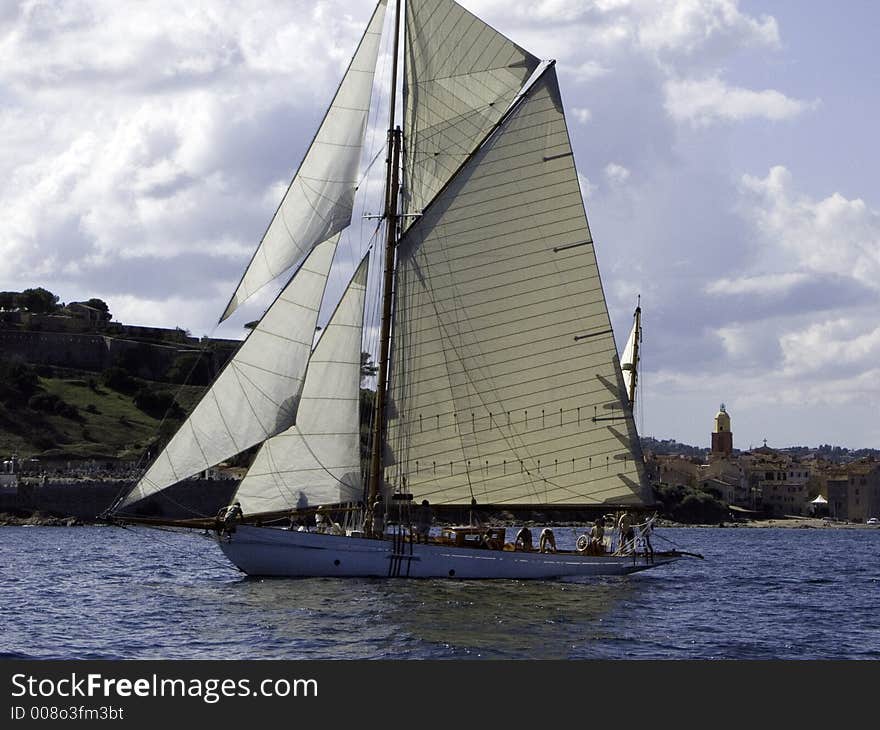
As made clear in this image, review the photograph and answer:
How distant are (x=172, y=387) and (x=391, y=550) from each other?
482 feet

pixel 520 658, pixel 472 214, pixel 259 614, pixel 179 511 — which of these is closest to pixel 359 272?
pixel 472 214

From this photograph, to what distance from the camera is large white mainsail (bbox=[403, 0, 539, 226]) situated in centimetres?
5119

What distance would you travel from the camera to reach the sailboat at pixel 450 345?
48.6m

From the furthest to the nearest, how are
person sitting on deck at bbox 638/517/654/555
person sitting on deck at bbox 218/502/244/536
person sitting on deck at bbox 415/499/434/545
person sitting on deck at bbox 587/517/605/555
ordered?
person sitting on deck at bbox 587/517/605/555
person sitting on deck at bbox 638/517/654/555
person sitting on deck at bbox 415/499/434/545
person sitting on deck at bbox 218/502/244/536

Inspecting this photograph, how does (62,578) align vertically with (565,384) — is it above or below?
below

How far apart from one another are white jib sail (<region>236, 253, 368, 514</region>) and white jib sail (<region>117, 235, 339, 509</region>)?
131 cm

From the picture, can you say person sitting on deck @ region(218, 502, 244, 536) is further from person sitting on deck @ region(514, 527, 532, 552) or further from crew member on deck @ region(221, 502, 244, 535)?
person sitting on deck @ region(514, 527, 532, 552)

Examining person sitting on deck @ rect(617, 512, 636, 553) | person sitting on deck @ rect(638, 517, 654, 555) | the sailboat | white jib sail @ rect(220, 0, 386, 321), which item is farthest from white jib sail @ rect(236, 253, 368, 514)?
person sitting on deck @ rect(638, 517, 654, 555)

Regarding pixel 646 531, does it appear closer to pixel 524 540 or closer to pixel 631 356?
pixel 524 540

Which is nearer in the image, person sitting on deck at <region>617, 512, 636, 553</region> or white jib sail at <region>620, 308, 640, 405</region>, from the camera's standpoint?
person sitting on deck at <region>617, 512, 636, 553</region>

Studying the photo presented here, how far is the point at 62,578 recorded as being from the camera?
54.8 metres

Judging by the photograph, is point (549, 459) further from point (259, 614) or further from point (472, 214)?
point (259, 614)
